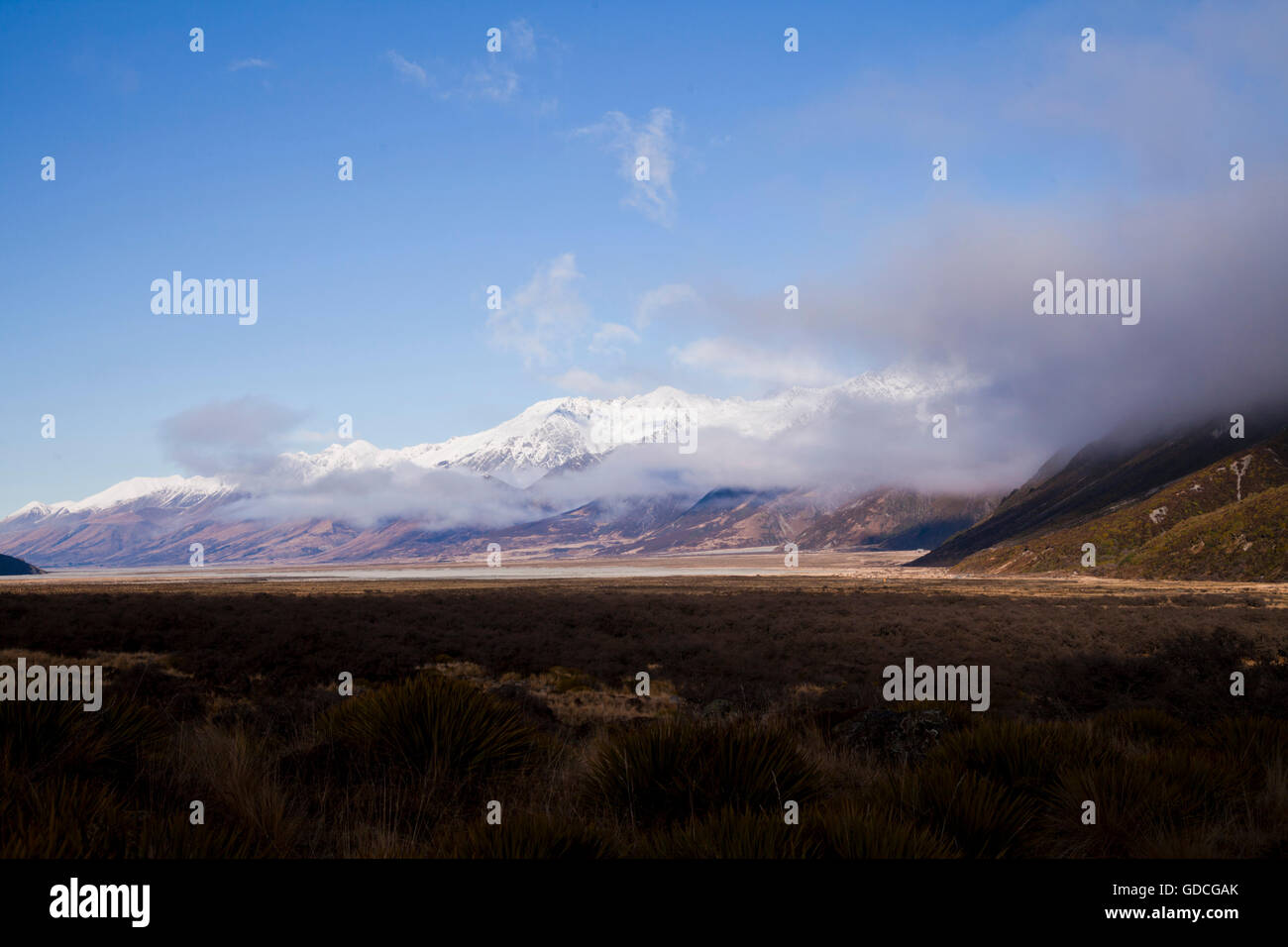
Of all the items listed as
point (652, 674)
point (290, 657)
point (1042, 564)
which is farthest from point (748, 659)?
point (1042, 564)

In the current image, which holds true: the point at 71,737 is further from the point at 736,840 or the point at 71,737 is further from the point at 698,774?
the point at 736,840

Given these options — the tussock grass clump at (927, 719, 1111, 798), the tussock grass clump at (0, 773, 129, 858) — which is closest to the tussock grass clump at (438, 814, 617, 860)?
the tussock grass clump at (0, 773, 129, 858)

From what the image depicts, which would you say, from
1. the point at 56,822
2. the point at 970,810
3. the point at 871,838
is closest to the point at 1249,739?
the point at 970,810

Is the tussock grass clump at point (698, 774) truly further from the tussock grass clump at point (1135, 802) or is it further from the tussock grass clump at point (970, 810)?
the tussock grass clump at point (1135, 802)

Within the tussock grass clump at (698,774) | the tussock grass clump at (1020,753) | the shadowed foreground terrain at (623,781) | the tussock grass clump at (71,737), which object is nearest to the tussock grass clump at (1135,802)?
the shadowed foreground terrain at (623,781)

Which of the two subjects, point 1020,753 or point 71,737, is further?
point 1020,753

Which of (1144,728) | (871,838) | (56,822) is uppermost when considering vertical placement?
(56,822)
